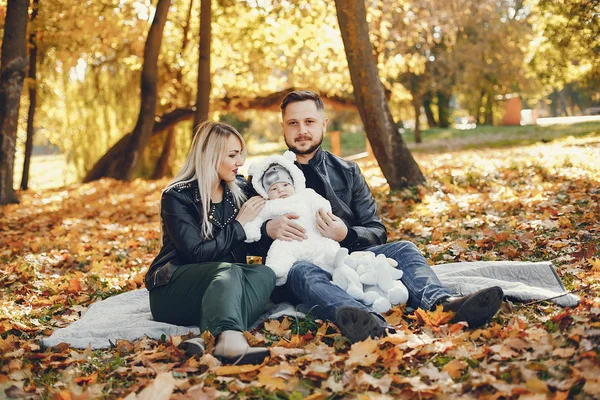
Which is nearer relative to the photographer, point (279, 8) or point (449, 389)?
point (449, 389)

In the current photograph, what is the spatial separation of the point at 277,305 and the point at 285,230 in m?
0.56

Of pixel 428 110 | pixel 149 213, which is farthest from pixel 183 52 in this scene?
pixel 428 110

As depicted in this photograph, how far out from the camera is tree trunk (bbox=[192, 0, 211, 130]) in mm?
13094

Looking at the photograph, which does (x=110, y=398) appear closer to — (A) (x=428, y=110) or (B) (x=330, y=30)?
(B) (x=330, y=30)

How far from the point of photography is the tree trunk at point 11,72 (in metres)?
11.0

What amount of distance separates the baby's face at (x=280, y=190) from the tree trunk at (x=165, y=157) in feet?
48.1

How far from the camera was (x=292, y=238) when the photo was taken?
14.3 ft

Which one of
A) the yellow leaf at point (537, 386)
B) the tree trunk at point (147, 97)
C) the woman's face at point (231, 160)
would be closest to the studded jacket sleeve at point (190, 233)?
the woman's face at point (231, 160)

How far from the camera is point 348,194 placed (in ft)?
16.2

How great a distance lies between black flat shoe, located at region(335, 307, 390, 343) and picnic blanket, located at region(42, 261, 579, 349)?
2.16ft

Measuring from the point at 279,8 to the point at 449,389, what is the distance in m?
11.4

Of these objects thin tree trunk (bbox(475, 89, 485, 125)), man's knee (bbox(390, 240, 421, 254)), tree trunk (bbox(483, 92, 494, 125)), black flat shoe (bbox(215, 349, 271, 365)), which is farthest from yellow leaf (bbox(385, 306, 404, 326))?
tree trunk (bbox(483, 92, 494, 125))

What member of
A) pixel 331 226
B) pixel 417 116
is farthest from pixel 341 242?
pixel 417 116

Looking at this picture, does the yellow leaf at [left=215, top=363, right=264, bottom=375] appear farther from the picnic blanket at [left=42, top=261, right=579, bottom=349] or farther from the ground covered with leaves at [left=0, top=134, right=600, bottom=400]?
the picnic blanket at [left=42, top=261, right=579, bottom=349]
